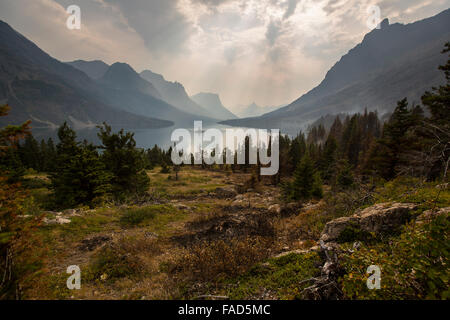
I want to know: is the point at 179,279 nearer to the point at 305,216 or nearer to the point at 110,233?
the point at 110,233

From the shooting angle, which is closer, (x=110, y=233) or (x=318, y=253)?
(x=318, y=253)

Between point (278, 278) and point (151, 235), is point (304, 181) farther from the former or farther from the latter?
point (151, 235)

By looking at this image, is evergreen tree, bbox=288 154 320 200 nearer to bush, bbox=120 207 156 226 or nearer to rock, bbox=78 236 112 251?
bush, bbox=120 207 156 226

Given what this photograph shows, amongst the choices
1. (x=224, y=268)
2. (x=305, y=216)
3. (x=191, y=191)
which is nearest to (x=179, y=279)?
(x=224, y=268)

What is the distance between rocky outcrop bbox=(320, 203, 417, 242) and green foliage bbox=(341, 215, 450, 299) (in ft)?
6.65

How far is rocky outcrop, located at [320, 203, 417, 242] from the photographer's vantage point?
5762mm

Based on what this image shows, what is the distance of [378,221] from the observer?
596 centimetres

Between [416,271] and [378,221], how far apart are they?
3432 millimetres

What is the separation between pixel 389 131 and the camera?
15.8 meters

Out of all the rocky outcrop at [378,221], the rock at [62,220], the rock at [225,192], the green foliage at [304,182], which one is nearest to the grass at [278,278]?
the rocky outcrop at [378,221]

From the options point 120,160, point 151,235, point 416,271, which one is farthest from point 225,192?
point 416,271

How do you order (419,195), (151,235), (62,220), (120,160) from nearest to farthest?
1. (419,195)
2. (151,235)
3. (62,220)
4. (120,160)

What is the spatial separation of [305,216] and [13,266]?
12.0 metres

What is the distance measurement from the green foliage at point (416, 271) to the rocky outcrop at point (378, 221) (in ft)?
6.65
